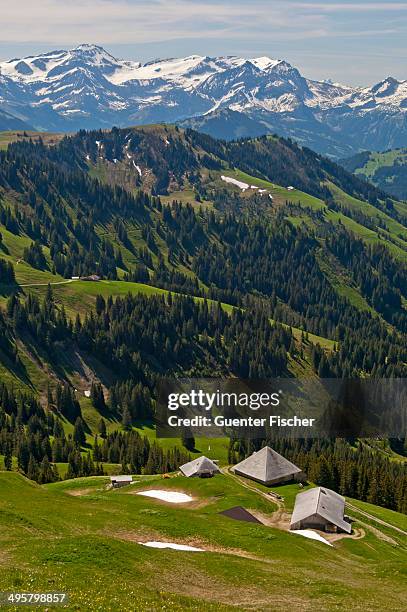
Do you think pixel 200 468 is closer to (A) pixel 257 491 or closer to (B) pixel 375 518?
(A) pixel 257 491

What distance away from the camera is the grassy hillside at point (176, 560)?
44.8 meters

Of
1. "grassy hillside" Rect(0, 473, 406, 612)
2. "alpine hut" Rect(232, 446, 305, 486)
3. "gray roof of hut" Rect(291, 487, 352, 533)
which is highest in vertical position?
"grassy hillside" Rect(0, 473, 406, 612)

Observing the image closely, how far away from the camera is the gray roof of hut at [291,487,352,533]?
324 ft

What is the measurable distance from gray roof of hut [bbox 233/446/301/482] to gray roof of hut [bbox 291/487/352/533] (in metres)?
16.7

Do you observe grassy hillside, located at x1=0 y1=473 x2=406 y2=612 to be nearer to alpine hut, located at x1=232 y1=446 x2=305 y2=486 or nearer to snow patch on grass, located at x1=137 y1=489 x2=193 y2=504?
snow patch on grass, located at x1=137 y1=489 x2=193 y2=504

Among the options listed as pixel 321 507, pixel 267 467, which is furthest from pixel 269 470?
pixel 321 507

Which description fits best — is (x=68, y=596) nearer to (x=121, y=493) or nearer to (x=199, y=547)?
(x=199, y=547)

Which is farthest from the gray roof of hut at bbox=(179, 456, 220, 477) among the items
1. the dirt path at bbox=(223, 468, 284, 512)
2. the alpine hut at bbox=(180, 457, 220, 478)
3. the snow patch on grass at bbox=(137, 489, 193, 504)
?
the snow patch on grass at bbox=(137, 489, 193, 504)

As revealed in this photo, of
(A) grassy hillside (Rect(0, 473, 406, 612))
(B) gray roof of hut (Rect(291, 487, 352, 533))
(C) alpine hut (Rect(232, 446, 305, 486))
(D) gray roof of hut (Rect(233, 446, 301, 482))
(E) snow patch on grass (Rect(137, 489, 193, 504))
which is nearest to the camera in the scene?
(A) grassy hillside (Rect(0, 473, 406, 612))

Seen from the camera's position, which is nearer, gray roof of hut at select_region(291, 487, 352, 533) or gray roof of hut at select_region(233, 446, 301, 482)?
gray roof of hut at select_region(291, 487, 352, 533)

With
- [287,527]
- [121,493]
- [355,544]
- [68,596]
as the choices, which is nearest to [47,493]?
[121,493]

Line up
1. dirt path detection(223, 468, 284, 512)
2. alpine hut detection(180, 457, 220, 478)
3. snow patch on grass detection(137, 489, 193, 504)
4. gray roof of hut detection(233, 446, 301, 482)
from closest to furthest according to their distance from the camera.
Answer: snow patch on grass detection(137, 489, 193, 504), dirt path detection(223, 468, 284, 512), alpine hut detection(180, 457, 220, 478), gray roof of hut detection(233, 446, 301, 482)

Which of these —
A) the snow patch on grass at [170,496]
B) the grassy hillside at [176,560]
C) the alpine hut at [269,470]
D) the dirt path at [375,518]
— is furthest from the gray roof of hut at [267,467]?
the grassy hillside at [176,560]

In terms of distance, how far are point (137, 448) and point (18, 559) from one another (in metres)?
123
